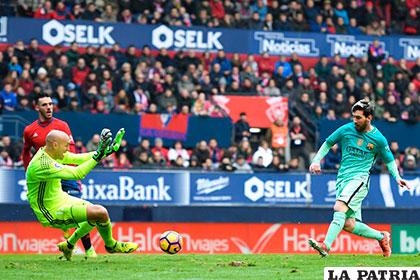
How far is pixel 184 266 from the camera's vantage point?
1507cm

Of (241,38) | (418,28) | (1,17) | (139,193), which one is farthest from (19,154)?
(418,28)

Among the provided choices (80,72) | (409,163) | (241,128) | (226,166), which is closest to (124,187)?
(226,166)

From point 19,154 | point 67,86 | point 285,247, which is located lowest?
point 285,247

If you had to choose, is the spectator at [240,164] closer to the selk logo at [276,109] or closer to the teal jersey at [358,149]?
the selk logo at [276,109]

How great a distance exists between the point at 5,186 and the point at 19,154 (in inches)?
41.6

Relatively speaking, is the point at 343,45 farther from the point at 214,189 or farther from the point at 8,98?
the point at 8,98

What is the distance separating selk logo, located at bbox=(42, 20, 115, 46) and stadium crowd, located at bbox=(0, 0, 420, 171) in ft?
1.17

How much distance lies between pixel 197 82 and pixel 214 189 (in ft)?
14.1

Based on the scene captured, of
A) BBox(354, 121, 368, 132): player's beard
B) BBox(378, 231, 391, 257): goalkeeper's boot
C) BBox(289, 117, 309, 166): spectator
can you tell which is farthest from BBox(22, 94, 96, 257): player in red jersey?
BBox(289, 117, 309, 166): spectator

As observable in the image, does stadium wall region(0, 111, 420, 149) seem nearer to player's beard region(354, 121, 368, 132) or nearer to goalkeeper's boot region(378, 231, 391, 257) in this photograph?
goalkeeper's boot region(378, 231, 391, 257)

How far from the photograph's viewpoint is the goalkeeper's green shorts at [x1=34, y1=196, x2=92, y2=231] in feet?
47.7

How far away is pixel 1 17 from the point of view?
2992 centimetres

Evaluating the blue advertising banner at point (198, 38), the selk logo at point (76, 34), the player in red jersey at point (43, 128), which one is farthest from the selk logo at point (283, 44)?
the player in red jersey at point (43, 128)

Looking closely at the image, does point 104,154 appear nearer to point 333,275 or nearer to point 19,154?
point 333,275
